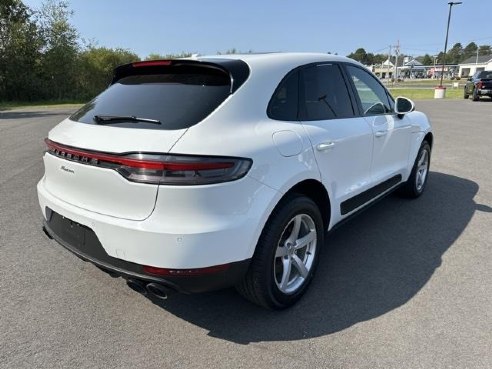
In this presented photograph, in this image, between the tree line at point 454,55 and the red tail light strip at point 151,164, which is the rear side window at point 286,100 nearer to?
the red tail light strip at point 151,164

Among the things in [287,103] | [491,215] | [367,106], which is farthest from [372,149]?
[491,215]

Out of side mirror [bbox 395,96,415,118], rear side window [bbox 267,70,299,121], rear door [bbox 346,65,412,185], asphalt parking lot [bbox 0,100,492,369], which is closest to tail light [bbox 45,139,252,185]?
rear side window [bbox 267,70,299,121]

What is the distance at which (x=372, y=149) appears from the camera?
3.99m

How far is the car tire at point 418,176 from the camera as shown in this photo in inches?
210

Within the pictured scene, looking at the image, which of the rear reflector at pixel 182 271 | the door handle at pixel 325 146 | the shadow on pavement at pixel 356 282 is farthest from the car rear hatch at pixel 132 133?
the shadow on pavement at pixel 356 282

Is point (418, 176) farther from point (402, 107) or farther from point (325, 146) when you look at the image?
point (325, 146)

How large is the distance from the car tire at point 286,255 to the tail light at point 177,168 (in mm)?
510

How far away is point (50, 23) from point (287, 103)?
1400 inches

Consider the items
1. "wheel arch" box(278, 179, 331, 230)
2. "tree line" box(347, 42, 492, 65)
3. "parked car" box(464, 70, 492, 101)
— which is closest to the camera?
"wheel arch" box(278, 179, 331, 230)

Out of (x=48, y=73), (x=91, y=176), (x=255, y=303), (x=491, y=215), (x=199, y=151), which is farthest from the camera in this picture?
(x=48, y=73)

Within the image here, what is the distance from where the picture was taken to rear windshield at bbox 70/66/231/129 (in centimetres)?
258

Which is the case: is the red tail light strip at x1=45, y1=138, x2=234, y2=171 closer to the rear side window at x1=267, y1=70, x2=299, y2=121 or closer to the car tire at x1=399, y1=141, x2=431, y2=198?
the rear side window at x1=267, y1=70, x2=299, y2=121

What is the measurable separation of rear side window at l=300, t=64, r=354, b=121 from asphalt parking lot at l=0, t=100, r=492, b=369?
4.44 feet

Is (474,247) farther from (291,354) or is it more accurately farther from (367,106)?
(291,354)
